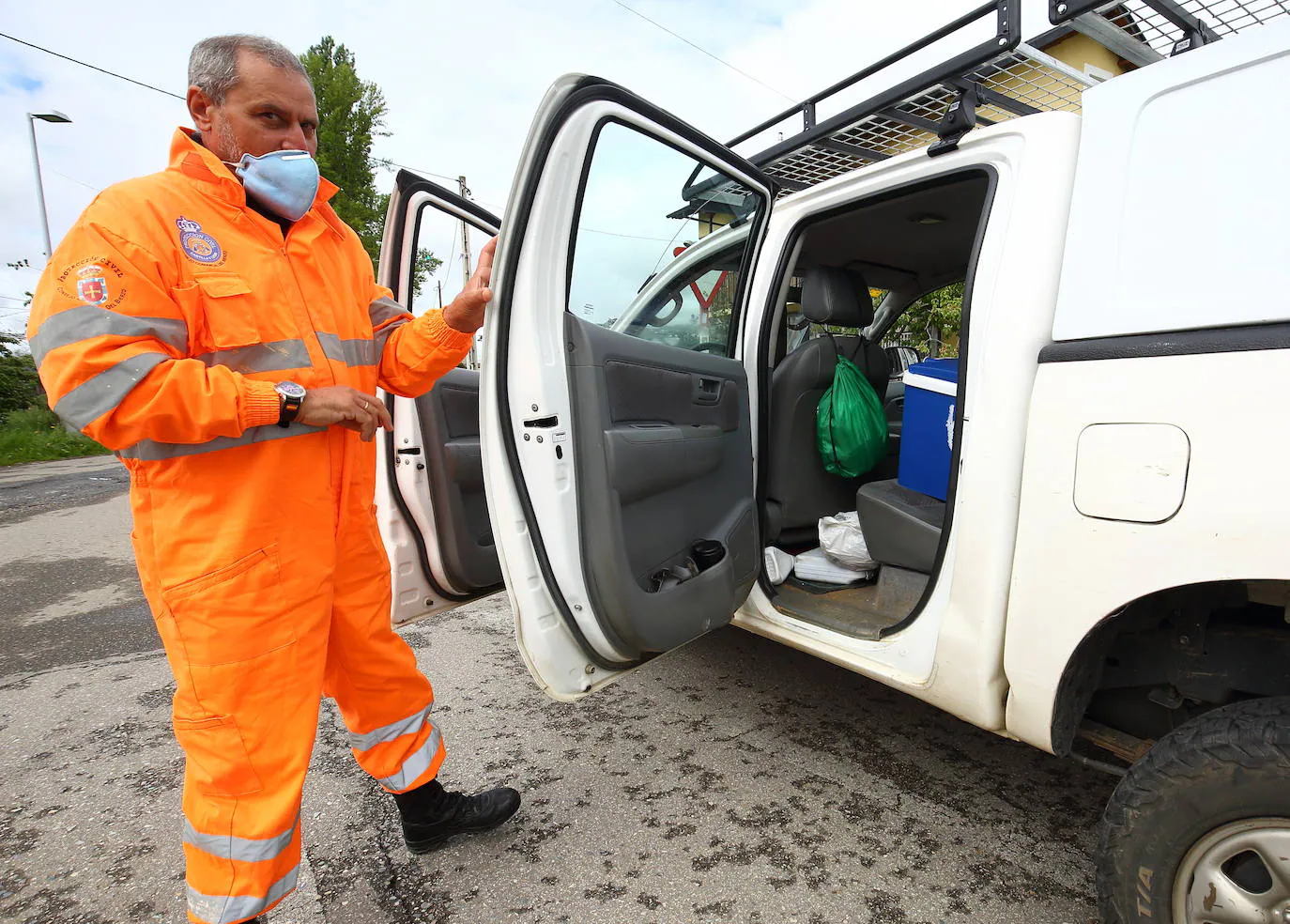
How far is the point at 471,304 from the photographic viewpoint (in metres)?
1.74

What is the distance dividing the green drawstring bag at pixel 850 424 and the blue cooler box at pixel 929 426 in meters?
0.26

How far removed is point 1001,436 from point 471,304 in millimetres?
1252

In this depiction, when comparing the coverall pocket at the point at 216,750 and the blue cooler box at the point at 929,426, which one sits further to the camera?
the blue cooler box at the point at 929,426

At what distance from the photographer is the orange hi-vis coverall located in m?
1.26

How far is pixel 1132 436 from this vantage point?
1.31 m

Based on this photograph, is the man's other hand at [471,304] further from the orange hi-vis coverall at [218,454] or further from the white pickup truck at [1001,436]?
the orange hi-vis coverall at [218,454]

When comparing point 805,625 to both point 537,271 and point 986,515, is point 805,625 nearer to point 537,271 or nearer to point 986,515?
point 986,515

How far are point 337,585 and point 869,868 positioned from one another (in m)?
1.48

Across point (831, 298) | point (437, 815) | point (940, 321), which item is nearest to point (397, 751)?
point (437, 815)

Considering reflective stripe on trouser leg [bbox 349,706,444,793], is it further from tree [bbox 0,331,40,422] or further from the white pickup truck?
tree [bbox 0,331,40,422]

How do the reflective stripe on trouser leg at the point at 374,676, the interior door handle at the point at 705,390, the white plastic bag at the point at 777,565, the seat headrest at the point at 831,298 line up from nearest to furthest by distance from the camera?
the reflective stripe on trouser leg at the point at 374,676 < the interior door handle at the point at 705,390 < the seat headrest at the point at 831,298 < the white plastic bag at the point at 777,565

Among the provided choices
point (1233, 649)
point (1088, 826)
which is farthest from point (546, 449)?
point (1088, 826)

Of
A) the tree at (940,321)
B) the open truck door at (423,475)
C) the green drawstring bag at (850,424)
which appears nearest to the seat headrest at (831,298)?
the green drawstring bag at (850,424)

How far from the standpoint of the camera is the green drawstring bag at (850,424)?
265 centimetres
